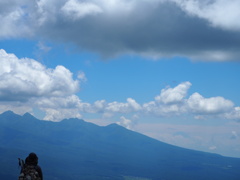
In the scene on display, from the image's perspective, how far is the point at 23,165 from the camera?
1859 cm

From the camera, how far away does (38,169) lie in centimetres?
1833

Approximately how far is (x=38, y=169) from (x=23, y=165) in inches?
39.8
